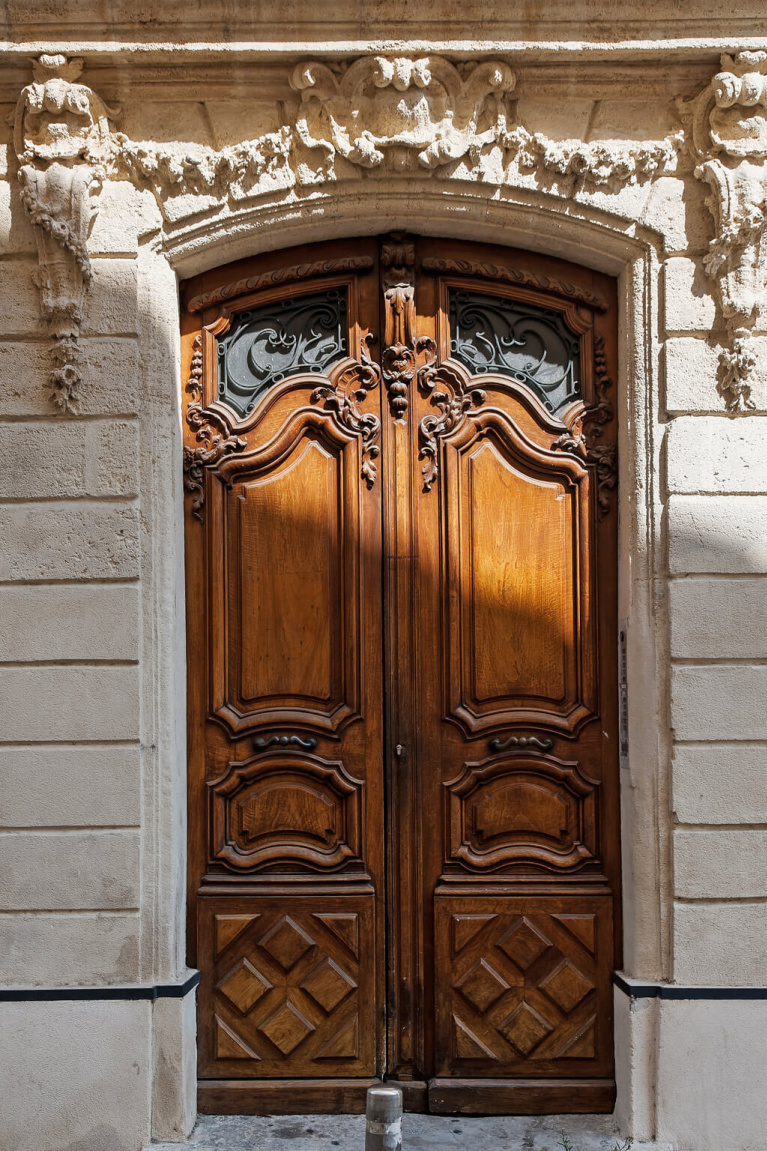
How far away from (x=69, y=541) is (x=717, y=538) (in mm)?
2441

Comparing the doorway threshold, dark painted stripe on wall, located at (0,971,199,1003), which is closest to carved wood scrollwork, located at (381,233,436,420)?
dark painted stripe on wall, located at (0,971,199,1003)

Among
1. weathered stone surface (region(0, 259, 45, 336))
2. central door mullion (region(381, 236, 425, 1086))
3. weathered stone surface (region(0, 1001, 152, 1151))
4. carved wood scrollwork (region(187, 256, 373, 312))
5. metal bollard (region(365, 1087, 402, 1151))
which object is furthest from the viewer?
carved wood scrollwork (region(187, 256, 373, 312))

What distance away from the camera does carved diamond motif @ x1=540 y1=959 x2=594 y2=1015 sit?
4.02 m

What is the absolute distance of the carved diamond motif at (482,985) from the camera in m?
4.02

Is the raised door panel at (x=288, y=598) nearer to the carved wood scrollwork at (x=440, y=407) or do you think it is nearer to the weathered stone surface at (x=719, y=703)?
the carved wood scrollwork at (x=440, y=407)

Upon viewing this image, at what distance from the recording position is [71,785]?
383 cm

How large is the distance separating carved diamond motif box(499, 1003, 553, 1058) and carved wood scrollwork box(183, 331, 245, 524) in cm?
232

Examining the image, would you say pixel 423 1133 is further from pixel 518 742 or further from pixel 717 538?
pixel 717 538

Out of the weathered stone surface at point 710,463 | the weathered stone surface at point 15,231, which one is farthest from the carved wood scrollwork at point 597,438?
the weathered stone surface at point 15,231

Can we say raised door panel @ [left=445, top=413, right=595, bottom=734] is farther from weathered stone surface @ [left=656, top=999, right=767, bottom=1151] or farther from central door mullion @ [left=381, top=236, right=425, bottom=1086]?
weathered stone surface @ [left=656, top=999, right=767, bottom=1151]

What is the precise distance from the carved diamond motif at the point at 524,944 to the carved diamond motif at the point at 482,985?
0.09 m

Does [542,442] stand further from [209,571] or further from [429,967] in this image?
[429,967]

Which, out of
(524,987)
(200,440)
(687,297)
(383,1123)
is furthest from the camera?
(200,440)

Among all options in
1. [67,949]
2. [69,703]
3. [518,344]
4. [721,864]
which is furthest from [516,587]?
[67,949]
